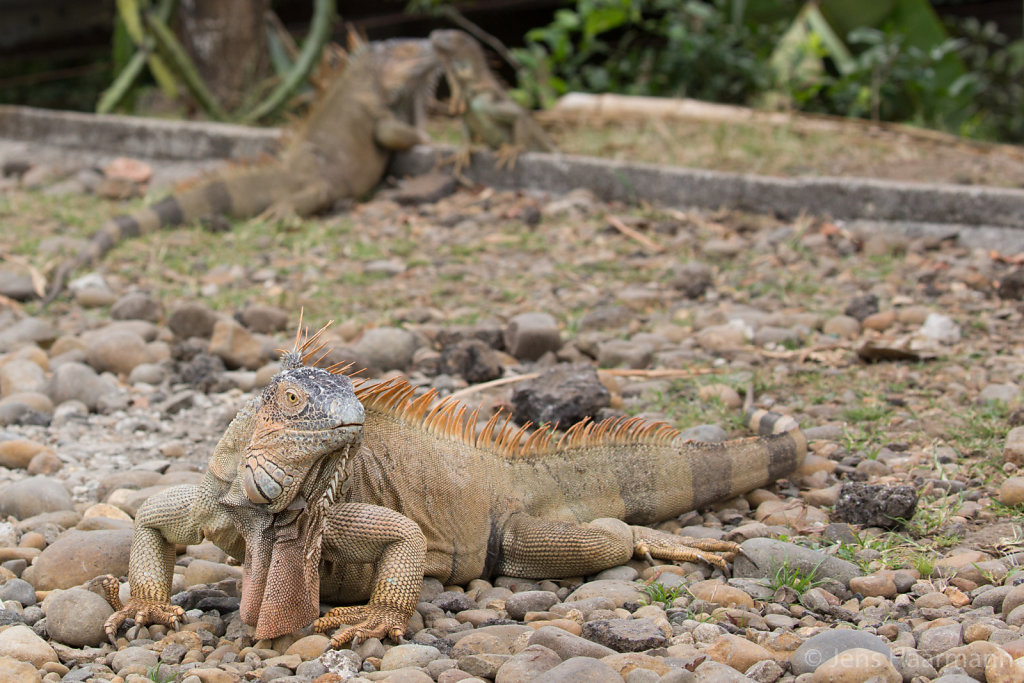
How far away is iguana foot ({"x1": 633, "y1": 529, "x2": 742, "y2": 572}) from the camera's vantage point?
287 centimetres

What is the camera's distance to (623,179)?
6902 mm

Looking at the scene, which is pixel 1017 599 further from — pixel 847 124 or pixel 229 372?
pixel 847 124

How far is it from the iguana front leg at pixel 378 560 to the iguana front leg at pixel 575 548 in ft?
1.28

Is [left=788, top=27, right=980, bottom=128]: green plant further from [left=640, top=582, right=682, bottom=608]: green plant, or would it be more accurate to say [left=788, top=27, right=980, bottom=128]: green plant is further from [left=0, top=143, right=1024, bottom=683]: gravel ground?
[left=640, top=582, right=682, bottom=608]: green plant

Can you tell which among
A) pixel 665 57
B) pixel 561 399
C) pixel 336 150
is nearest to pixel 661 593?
pixel 561 399

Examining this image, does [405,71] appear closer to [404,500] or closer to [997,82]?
[997,82]

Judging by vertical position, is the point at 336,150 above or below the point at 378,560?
below

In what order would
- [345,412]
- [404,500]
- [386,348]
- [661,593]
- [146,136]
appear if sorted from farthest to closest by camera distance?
[146,136], [386,348], [404,500], [661,593], [345,412]

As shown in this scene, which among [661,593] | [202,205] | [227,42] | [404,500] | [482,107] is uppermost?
[227,42]

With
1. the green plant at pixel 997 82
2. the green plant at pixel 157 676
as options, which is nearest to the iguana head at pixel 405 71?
the green plant at pixel 997 82

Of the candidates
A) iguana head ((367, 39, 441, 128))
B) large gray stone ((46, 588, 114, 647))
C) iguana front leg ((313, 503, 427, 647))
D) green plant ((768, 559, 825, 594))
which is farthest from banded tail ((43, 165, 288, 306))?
green plant ((768, 559, 825, 594))

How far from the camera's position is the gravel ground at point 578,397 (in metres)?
2.31

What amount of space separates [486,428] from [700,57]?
6.79 metres

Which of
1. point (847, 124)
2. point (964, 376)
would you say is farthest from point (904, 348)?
point (847, 124)
